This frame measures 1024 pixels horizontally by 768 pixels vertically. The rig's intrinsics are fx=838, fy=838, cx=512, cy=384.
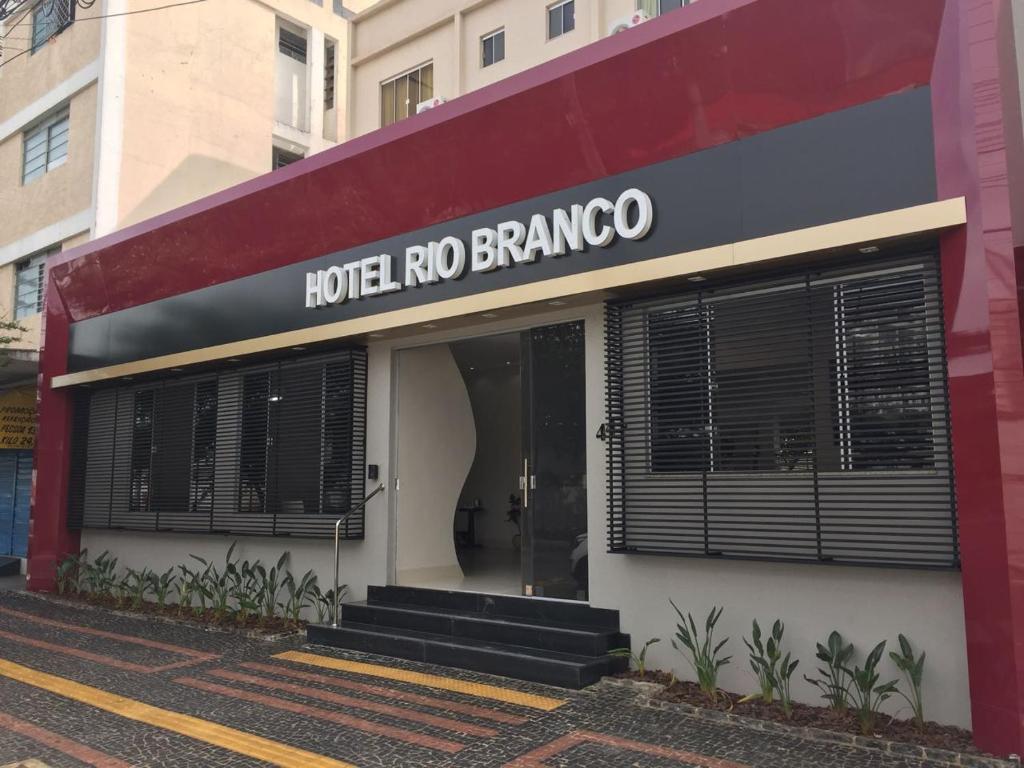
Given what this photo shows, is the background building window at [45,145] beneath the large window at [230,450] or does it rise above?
above

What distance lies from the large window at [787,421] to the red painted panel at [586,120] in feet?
4.26

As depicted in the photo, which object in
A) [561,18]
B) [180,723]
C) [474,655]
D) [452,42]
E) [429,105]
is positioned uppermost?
[452,42]

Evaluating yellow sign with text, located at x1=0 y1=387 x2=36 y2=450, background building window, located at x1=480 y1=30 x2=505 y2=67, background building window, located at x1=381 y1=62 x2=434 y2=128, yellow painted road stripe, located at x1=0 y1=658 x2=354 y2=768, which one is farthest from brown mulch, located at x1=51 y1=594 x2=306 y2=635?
background building window, located at x1=480 y1=30 x2=505 y2=67

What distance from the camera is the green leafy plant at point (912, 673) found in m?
5.30

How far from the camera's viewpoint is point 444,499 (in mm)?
9609

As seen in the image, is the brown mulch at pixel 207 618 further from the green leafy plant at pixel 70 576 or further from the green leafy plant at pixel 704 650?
the green leafy plant at pixel 704 650

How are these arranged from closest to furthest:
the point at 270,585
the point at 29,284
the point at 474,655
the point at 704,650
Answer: the point at 704,650 < the point at 474,655 < the point at 270,585 < the point at 29,284

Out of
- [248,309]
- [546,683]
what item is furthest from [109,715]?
[248,309]

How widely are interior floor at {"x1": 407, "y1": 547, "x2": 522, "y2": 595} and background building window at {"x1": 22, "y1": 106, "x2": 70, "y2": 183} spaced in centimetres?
1086

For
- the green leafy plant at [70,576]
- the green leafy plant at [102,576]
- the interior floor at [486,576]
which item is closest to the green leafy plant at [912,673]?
the interior floor at [486,576]

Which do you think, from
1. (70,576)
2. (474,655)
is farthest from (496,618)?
(70,576)

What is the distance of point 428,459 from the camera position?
31.2 feet

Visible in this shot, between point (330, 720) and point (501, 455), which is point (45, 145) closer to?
point (501, 455)

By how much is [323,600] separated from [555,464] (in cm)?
313
